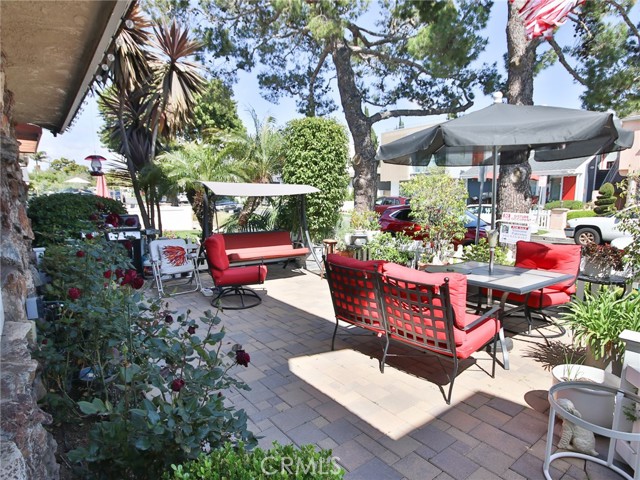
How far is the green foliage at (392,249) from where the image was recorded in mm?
5949

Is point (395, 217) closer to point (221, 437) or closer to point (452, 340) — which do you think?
point (452, 340)

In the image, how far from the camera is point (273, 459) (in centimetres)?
108

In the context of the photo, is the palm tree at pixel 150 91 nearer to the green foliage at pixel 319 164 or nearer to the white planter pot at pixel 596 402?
the green foliage at pixel 319 164

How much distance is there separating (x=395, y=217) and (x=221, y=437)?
9.18 meters

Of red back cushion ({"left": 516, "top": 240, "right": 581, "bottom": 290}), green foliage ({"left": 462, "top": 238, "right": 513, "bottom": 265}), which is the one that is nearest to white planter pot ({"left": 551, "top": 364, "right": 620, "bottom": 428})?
red back cushion ({"left": 516, "top": 240, "right": 581, "bottom": 290})

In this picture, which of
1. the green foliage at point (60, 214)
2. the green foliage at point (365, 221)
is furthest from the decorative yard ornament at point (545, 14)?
the green foliage at point (60, 214)

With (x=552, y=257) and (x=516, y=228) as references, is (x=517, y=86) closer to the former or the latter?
(x=552, y=257)

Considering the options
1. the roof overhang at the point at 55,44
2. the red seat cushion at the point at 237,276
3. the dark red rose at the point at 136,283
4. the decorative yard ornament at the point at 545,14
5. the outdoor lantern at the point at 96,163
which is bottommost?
the red seat cushion at the point at 237,276

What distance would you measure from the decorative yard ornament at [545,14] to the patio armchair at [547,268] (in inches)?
128

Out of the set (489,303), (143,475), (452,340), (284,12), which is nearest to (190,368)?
(143,475)

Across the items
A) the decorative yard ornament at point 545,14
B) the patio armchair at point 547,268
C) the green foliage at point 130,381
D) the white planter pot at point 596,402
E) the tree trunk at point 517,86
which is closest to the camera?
the green foliage at point 130,381

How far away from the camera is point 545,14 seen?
5035mm

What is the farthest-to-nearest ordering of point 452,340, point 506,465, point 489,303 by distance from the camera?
1. point 489,303
2. point 452,340
3. point 506,465

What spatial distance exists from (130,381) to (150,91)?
1020cm
